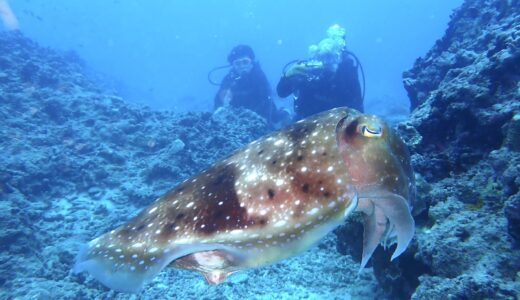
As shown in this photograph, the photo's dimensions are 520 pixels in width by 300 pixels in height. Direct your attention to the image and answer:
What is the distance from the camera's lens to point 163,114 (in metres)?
14.4

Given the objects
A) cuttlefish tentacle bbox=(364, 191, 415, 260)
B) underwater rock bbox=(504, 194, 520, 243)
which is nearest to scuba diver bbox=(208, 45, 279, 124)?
underwater rock bbox=(504, 194, 520, 243)

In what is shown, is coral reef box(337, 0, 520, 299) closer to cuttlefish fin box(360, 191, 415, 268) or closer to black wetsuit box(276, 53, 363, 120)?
cuttlefish fin box(360, 191, 415, 268)

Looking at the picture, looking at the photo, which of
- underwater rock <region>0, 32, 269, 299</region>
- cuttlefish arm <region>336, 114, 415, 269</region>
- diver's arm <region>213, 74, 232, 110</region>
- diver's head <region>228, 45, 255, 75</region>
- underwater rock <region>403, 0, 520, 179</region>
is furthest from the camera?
diver's arm <region>213, 74, 232, 110</region>

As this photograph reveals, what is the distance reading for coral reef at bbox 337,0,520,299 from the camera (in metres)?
3.09

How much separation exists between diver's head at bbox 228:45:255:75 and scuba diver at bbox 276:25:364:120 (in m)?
3.66

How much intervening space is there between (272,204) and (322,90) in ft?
34.1

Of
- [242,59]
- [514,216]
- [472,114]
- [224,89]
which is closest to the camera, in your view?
[514,216]

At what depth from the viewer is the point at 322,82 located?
39.4ft

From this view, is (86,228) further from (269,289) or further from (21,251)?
(269,289)

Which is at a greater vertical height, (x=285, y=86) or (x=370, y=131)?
(x=285, y=86)

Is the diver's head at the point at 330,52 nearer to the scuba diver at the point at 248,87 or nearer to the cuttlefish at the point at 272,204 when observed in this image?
the scuba diver at the point at 248,87

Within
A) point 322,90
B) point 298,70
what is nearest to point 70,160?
point 298,70

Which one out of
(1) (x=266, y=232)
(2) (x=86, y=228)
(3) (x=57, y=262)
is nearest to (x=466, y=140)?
(1) (x=266, y=232)

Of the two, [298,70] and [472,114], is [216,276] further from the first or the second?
[298,70]
